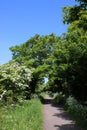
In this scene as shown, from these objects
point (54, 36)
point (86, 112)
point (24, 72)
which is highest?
point (54, 36)

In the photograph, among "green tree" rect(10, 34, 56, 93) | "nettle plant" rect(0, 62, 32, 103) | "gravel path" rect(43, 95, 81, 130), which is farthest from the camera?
"green tree" rect(10, 34, 56, 93)

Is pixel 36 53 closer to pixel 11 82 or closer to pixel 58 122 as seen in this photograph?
pixel 11 82

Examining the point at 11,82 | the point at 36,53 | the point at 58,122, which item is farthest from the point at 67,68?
the point at 36,53

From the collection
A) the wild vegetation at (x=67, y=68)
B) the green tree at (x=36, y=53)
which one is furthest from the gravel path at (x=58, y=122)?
the green tree at (x=36, y=53)

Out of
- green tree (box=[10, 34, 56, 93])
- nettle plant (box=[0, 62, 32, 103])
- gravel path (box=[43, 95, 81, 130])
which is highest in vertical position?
green tree (box=[10, 34, 56, 93])

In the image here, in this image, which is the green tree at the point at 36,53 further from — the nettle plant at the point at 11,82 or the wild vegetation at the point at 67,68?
the nettle plant at the point at 11,82

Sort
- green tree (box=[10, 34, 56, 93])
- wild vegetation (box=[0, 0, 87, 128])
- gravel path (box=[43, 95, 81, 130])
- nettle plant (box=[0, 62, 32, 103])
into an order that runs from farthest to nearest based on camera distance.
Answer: green tree (box=[10, 34, 56, 93])
nettle plant (box=[0, 62, 32, 103])
gravel path (box=[43, 95, 81, 130])
wild vegetation (box=[0, 0, 87, 128])

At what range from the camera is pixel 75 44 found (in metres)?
20.8

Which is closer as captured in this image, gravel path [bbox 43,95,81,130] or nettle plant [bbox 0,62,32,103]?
gravel path [bbox 43,95,81,130]

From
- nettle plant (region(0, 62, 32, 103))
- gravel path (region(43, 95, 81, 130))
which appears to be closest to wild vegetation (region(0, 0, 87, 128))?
nettle plant (region(0, 62, 32, 103))

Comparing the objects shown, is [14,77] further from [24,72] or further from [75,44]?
[75,44]

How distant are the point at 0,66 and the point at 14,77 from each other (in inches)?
74.5

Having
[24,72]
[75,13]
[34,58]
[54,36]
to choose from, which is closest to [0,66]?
[24,72]

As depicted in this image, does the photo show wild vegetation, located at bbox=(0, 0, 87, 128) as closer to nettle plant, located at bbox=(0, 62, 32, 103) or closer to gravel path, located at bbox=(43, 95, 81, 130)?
nettle plant, located at bbox=(0, 62, 32, 103)
